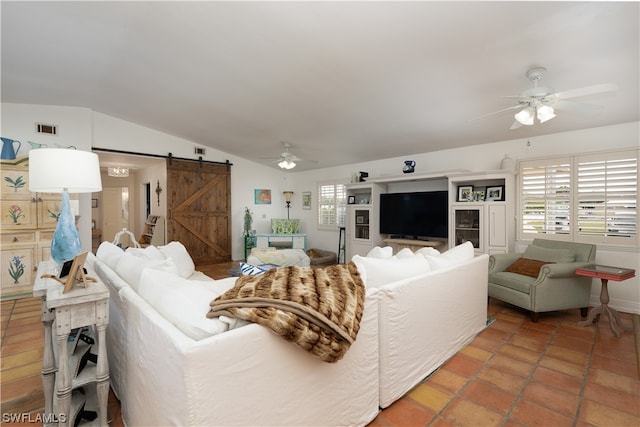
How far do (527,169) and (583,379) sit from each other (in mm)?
2847

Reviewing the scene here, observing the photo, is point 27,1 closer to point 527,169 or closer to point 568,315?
point 527,169

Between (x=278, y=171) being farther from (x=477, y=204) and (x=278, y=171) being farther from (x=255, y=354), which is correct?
(x=255, y=354)

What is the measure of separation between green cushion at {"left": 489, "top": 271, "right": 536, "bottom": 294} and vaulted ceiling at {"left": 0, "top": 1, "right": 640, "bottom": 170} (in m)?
1.91

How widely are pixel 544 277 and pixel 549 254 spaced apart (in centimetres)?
68

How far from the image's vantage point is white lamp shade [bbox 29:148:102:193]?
167 cm

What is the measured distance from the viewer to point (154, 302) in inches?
54.8

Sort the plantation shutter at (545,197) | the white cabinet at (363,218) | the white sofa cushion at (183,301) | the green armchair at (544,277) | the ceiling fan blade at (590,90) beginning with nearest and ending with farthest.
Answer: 1. the white sofa cushion at (183,301)
2. the ceiling fan blade at (590,90)
3. the green armchair at (544,277)
4. the plantation shutter at (545,197)
5. the white cabinet at (363,218)

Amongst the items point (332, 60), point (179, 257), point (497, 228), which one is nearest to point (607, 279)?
point (497, 228)

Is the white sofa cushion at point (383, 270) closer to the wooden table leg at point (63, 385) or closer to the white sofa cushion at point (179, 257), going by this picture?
the wooden table leg at point (63, 385)

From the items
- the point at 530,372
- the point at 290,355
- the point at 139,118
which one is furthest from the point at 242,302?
the point at 139,118

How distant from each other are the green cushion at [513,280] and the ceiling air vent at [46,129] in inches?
263

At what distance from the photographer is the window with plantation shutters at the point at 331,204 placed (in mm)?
6625

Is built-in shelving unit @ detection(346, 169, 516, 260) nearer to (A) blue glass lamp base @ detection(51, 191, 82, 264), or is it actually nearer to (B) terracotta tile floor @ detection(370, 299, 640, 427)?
(B) terracotta tile floor @ detection(370, 299, 640, 427)

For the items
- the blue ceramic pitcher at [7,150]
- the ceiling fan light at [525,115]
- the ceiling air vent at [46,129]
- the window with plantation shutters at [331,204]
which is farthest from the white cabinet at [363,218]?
the blue ceramic pitcher at [7,150]
